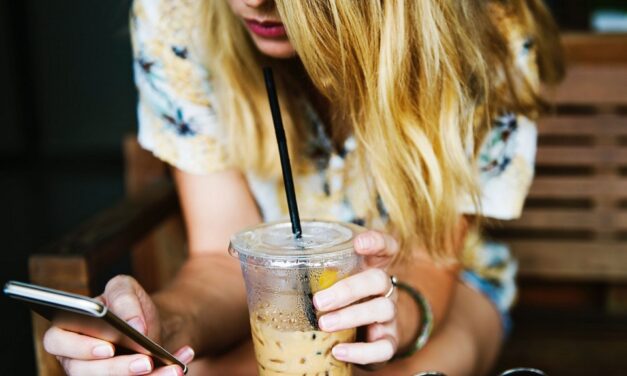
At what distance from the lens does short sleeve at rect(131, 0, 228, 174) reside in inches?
58.5

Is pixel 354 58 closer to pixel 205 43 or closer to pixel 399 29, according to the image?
pixel 399 29

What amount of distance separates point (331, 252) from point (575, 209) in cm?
129

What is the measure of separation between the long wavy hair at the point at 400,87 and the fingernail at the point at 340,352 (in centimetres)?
35

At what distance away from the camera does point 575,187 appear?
75.9 inches

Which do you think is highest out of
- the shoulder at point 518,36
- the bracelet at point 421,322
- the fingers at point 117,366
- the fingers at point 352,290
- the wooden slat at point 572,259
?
the shoulder at point 518,36

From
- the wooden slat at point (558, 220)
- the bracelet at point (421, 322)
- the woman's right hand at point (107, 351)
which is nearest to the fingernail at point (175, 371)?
the woman's right hand at point (107, 351)

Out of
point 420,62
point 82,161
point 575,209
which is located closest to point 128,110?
point 82,161

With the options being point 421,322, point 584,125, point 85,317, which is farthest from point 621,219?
point 85,317

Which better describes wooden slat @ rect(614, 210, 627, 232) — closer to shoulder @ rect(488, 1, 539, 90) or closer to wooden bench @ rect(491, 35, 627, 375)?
wooden bench @ rect(491, 35, 627, 375)

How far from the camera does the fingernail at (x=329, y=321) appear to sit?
893mm

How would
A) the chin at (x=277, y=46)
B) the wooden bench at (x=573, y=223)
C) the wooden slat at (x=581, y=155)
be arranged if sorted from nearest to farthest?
the chin at (x=277, y=46) < the wooden bench at (x=573, y=223) < the wooden slat at (x=581, y=155)

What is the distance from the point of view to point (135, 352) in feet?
2.83

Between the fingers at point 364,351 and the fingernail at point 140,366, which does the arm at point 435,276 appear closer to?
the fingers at point 364,351

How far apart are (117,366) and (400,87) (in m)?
0.61
